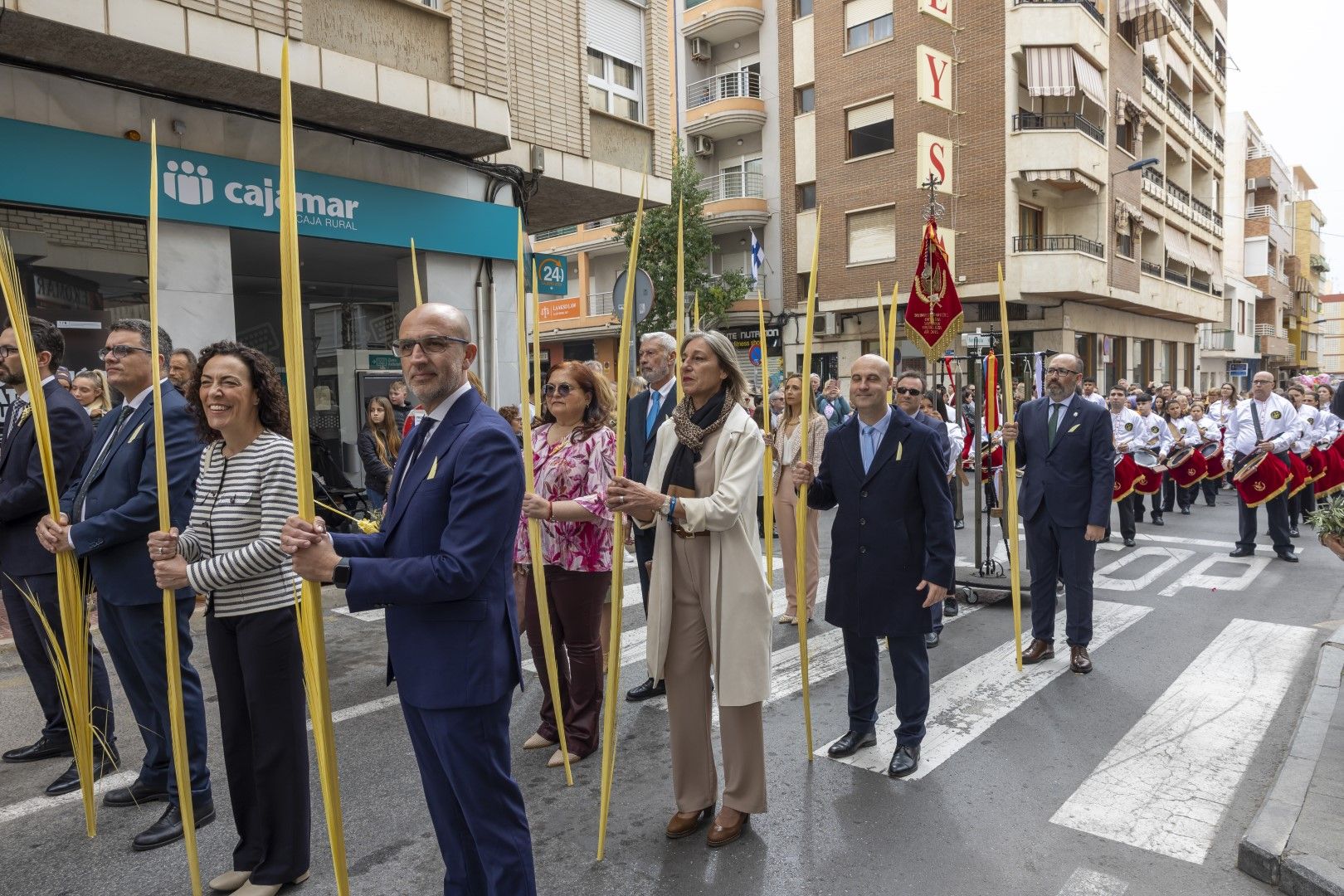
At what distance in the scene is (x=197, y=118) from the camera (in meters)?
9.02

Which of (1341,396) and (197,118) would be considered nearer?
(197,118)

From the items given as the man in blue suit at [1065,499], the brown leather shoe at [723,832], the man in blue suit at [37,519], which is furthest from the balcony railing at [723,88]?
the brown leather shoe at [723,832]

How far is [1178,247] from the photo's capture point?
35.4m

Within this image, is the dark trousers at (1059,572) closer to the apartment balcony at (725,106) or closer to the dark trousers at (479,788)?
the dark trousers at (479,788)

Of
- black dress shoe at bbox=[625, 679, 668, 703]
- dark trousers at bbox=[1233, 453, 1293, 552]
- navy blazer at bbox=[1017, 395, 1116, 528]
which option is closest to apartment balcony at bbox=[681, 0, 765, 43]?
dark trousers at bbox=[1233, 453, 1293, 552]

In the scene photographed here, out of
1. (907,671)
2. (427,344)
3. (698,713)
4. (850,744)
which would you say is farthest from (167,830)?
(907,671)

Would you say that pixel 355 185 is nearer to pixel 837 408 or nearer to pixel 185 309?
pixel 185 309

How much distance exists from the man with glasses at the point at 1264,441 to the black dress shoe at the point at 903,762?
294 inches

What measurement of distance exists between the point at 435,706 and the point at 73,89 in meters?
8.35

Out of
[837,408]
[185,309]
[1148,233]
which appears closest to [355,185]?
[185,309]

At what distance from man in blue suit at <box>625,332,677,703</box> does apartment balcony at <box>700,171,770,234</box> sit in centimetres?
2473

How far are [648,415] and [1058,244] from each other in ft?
81.4

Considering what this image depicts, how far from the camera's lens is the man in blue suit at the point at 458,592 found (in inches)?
96.4

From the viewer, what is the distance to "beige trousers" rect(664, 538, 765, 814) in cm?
358
